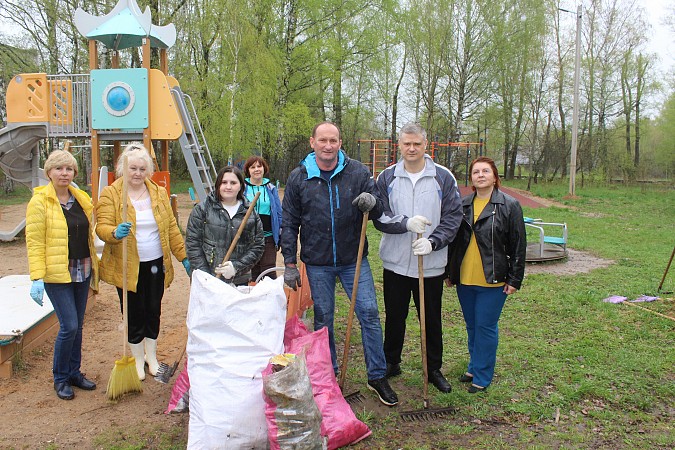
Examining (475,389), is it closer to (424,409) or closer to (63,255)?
(424,409)

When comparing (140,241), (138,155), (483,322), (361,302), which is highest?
(138,155)

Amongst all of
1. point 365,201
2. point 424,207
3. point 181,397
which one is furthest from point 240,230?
point 424,207

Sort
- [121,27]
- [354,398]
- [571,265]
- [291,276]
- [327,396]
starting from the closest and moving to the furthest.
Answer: [327,396] < [291,276] < [354,398] < [571,265] < [121,27]

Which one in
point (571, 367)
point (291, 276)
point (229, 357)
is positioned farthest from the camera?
point (571, 367)

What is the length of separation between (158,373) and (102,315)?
1.83 meters

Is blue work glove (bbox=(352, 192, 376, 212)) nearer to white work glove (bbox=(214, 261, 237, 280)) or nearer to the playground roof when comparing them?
white work glove (bbox=(214, 261, 237, 280))

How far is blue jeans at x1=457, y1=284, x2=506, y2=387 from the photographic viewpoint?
3463 millimetres

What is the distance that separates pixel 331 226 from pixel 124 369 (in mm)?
1600

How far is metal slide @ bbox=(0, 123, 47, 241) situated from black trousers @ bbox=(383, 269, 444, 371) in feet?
25.9

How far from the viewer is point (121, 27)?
8414 mm

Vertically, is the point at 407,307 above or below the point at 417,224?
below

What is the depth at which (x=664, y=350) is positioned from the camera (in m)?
4.39

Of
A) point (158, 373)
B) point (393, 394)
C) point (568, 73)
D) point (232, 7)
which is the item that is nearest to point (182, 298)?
point (158, 373)

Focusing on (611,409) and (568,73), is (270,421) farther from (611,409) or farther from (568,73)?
(568,73)
